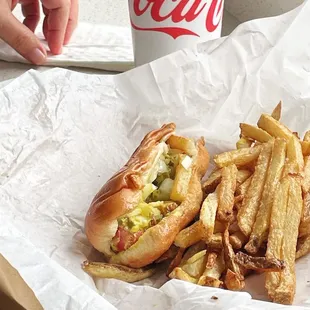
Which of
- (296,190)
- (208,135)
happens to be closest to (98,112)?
(208,135)

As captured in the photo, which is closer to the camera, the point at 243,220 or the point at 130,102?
the point at 243,220

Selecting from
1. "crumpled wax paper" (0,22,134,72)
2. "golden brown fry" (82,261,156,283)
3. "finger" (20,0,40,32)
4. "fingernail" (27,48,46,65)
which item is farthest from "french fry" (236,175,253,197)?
"finger" (20,0,40,32)

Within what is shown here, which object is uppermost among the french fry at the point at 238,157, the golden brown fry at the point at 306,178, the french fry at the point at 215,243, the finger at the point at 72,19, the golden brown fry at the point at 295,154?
the finger at the point at 72,19

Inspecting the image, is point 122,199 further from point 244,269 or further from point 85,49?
point 85,49

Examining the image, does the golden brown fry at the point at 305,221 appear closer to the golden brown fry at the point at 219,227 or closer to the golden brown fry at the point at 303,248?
the golden brown fry at the point at 303,248

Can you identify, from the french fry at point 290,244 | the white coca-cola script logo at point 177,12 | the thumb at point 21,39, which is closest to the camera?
the french fry at point 290,244

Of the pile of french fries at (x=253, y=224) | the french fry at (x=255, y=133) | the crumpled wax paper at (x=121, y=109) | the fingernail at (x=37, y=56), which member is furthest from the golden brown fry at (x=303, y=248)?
the fingernail at (x=37, y=56)

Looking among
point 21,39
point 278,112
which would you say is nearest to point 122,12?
point 21,39

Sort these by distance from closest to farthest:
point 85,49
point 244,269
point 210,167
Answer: point 244,269, point 210,167, point 85,49
